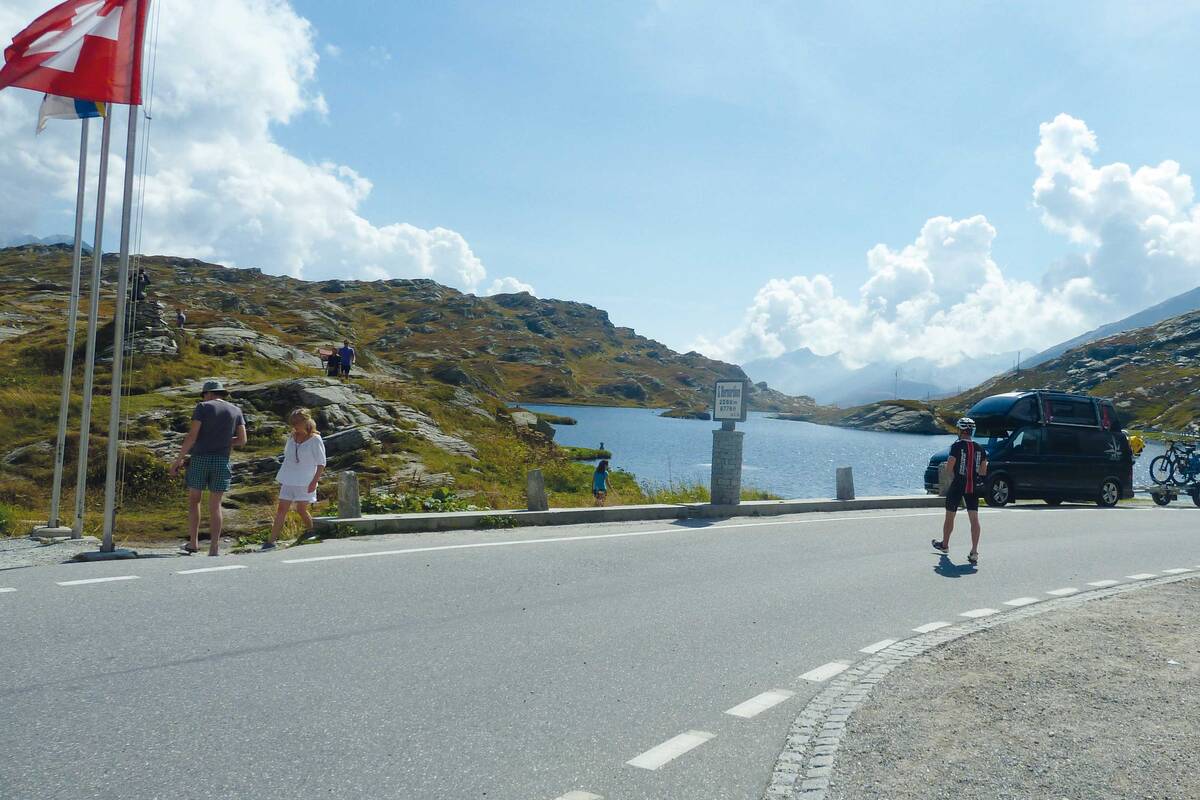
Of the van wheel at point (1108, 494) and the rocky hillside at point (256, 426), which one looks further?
the van wheel at point (1108, 494)

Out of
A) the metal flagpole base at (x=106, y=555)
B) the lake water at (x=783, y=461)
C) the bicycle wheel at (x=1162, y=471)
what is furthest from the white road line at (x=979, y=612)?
the lake water at (x=783, y=461)

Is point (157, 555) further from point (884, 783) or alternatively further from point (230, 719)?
point (884, 783)

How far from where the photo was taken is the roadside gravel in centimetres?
402

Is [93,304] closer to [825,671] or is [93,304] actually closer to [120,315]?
[120,315]

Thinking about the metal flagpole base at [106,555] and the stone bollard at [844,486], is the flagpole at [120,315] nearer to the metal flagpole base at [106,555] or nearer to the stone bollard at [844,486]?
the metal flagpole base at [106,555]

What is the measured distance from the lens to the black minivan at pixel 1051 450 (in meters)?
20.5

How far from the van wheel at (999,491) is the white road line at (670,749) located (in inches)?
705

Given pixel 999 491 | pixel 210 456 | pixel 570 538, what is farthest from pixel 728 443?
pixel 210 456

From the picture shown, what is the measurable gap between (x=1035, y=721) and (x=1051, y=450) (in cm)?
1838

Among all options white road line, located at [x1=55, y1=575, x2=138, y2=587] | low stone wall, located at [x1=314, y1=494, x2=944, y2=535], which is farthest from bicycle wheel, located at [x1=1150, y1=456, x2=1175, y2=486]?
white road line, located at [x1=55, y1=575, x2=138, y2=587]

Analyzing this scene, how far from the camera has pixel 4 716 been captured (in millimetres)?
4320

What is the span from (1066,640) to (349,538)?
329 inches

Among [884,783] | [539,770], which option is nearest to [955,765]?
[884,783]

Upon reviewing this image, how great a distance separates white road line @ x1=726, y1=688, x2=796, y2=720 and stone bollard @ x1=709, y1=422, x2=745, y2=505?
33.5 feet
